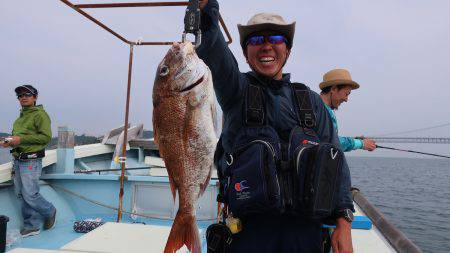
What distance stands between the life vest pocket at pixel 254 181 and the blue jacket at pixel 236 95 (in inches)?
6.9

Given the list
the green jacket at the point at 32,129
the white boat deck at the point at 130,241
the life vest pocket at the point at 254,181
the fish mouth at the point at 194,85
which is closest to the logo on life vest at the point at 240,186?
the life vest pocket at the point at 254,181

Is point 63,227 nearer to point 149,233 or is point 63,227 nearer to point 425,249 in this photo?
point 149,233

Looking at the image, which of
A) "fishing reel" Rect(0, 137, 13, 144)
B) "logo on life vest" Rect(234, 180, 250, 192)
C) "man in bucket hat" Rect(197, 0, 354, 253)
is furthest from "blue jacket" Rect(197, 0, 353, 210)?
"fishing reel" Rect(0, 137, 13, 144)

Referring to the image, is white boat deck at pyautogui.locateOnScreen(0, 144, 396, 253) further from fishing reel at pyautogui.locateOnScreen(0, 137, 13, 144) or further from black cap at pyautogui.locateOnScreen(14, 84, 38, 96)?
black cap at pyautogui.locateOnScreen(14, 84, 38, 96)

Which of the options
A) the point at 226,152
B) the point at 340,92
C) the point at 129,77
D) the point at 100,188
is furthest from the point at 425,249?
the point at 226,152

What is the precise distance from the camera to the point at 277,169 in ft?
6.97

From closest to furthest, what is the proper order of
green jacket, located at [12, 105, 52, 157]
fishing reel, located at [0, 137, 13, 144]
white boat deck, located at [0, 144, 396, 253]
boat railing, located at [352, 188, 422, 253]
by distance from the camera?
white boat deck, located at [0, 144, 396, 253] < boat railing, located at [352, 188, 422, 253] < fishing reel, located at [0, 137, 13, 144] < green jacket, located at [12, 105, 52, 157]

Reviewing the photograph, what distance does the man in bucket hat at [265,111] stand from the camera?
6.70 ft

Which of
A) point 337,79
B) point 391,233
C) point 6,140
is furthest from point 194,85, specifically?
point 6,140

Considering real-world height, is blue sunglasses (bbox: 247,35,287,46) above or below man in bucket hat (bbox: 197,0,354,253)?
above

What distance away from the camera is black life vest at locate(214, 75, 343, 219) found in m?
2.02

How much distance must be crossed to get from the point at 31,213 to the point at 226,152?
16.3 feet

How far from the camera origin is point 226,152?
7.34 ft

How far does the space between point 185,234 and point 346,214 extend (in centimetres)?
103
